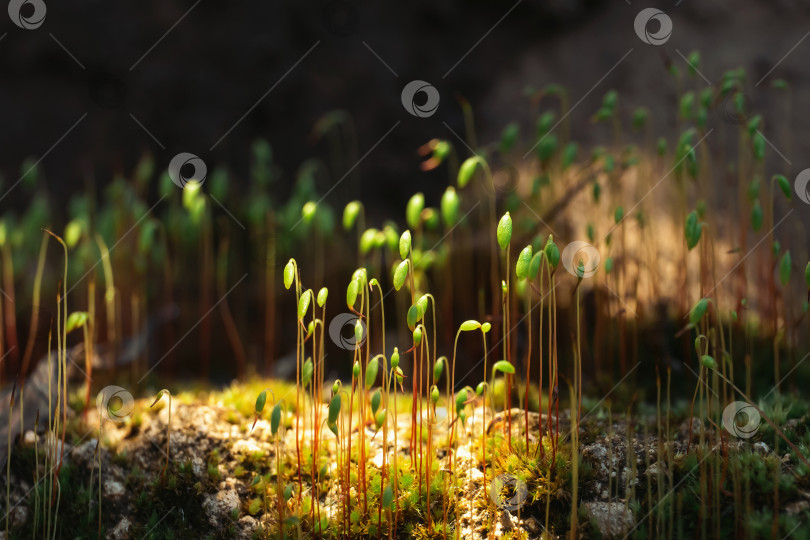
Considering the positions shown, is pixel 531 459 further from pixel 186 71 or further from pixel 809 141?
pixel 186 71

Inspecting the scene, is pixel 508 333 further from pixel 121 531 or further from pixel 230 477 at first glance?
pixel 121 531

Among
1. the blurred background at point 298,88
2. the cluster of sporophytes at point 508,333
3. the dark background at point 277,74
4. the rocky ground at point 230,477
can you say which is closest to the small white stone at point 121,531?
the rocky ground at point 230,477

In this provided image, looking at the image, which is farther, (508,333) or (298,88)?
(298,88)

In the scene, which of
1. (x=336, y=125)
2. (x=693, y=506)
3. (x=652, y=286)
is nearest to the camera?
(x=693, y=506)

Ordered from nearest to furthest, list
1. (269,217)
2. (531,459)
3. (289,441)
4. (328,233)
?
(531,459)
(289,441)
(269,217)
(328,233)

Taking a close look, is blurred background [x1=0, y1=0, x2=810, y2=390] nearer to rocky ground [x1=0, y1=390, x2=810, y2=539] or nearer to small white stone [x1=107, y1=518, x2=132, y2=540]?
rocky ground [x1=0, y1=390, x2=810, y2=539]

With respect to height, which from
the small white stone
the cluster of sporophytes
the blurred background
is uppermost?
the blurred background

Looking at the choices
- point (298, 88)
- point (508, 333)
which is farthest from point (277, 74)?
point (508, 333)

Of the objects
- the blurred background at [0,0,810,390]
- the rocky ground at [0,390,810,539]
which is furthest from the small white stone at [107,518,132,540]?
the blurred background at [0,0,810,390]

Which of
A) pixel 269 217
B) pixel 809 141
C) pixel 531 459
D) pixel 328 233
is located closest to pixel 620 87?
pixel 809 141
